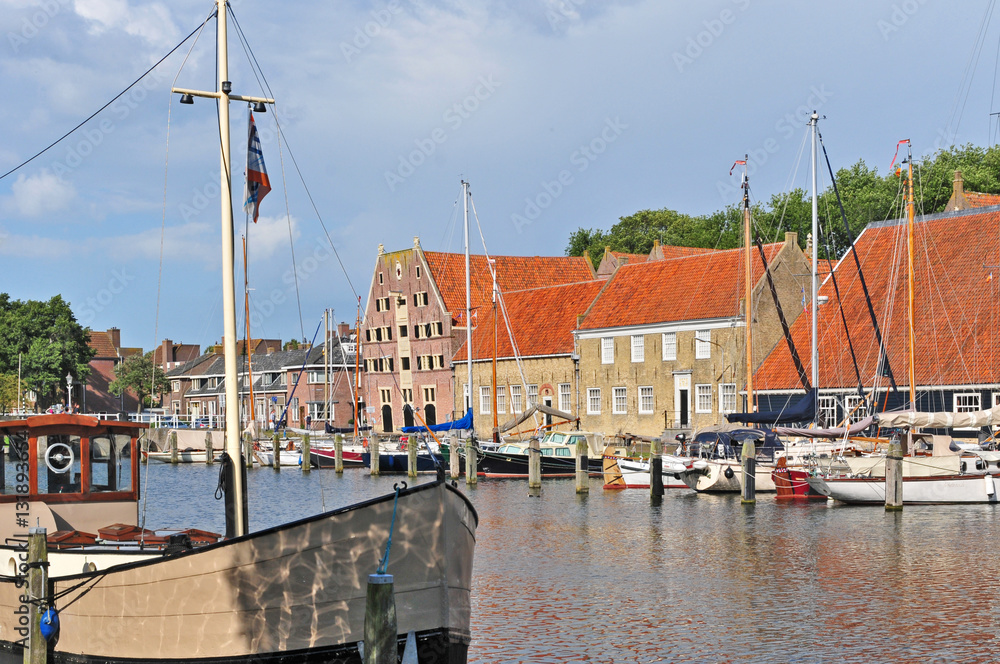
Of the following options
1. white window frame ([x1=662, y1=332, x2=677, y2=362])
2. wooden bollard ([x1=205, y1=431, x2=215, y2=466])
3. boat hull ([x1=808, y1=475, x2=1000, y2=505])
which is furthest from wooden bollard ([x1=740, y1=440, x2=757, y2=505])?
wooden bollard ([x1=205, y1=431, x2=215, y2=466])

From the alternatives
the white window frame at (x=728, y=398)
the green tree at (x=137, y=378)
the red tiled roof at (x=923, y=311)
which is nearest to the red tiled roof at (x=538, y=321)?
the white window frame at (x=728, y=398)

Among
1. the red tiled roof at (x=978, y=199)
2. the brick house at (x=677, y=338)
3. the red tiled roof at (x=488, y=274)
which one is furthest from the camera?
the red tiled roof at (x=488, y=274)

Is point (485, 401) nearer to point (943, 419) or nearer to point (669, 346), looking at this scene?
point (669, 346)

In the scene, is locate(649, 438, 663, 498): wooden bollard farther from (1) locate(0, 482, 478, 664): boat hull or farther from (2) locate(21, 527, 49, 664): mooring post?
(2) locate(21, 527, 49, 664): mooring post

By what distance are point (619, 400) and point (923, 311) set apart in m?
17.4

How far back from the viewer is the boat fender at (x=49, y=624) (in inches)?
555

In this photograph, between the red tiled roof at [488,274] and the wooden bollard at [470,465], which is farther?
the red tiled roof at [488,274]

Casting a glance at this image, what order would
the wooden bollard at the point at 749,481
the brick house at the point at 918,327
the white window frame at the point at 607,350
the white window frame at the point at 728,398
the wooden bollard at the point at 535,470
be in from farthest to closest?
the white window frame at the point at 607,350 → the white window frame at the point at 728,398 → the brick house at the point at 918,327 → the wooden bollard at the point at 535,470 → the wooden bollard at the point at 749,481

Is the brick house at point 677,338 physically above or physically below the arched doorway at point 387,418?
above

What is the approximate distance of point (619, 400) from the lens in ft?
202

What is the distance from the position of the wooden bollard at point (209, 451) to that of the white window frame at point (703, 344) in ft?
104

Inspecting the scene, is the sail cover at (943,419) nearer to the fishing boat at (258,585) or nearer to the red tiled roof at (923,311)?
the red tiled roof at (923,311)

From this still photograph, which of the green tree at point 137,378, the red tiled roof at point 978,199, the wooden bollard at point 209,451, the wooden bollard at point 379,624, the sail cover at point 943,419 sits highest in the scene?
the red tiled roof at point 978,199

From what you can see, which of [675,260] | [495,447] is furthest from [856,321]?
[495,447]
